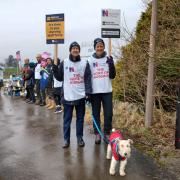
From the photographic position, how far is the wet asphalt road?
5.34 m

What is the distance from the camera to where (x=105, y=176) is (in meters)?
5.27

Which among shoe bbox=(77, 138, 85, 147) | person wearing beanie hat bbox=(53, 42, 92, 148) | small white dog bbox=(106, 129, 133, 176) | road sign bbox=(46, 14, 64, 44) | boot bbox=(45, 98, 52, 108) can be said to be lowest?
boot bbox=(45, 98, 52, 108)

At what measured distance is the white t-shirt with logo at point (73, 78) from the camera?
6.70 meters

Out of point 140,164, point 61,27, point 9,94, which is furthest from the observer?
point 9,94

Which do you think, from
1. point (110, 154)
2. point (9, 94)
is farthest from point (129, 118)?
point (9, 94)

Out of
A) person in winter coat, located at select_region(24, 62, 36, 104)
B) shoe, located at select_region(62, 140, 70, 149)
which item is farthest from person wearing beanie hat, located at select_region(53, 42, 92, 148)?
person in winter coat, located at select_region(24, 62, 36, 104)

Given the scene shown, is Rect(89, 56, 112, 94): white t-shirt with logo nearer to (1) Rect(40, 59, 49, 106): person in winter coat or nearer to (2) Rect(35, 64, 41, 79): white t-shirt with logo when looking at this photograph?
(1) Rect(40, 59, 49, 106): person in winter coat

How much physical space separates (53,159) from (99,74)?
1.85m

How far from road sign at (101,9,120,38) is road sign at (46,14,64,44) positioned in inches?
115

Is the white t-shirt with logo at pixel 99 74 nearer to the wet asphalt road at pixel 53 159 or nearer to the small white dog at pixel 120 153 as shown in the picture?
the wet asphalt road at pixel 53 159

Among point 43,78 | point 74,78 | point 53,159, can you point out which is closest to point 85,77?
point 74,78

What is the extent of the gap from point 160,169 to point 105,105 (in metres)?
1.96

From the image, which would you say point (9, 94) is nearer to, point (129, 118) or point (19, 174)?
point (129, 118)

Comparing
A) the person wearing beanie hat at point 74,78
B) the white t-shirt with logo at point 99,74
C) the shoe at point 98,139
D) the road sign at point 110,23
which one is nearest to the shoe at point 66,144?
the person wearing beanie hat at point 74,78
